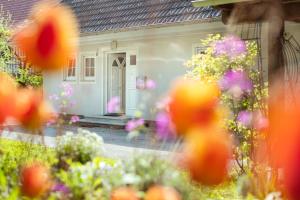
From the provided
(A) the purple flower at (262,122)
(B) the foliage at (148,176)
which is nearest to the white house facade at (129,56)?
(A) the purple flower at (262,122)

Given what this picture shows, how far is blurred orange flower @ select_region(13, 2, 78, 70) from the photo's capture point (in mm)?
1134

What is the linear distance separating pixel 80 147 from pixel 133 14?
43.1 ft

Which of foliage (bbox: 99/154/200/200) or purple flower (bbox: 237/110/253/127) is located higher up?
purple flower (bbox: 237/110/253/127)

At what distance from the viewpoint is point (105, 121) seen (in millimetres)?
15961

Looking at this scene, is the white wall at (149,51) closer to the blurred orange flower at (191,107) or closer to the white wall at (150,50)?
the white wall at (150,50)

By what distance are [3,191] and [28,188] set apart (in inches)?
32.9

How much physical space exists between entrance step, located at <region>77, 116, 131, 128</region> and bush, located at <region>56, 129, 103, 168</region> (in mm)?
11973

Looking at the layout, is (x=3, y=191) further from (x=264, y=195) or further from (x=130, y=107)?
(x=130, y=107)

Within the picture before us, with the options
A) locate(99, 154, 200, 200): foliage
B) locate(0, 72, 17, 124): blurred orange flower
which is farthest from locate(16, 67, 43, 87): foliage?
locate(99, 154, 200, 200): foliage

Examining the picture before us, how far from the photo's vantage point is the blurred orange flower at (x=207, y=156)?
92 centimetres

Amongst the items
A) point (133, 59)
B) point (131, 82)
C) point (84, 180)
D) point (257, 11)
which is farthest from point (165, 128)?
point (131, 82)

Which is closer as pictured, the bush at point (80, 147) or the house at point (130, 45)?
the bush at point (80, 147)

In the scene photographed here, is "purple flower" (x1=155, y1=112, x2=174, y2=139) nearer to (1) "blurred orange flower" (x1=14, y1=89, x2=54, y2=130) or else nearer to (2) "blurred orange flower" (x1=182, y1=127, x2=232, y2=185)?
(2) "blurred orange flower" (x1=182, y1=127, x2=232, y2=185)

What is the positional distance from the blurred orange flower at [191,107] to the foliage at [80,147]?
1655 millimetres
